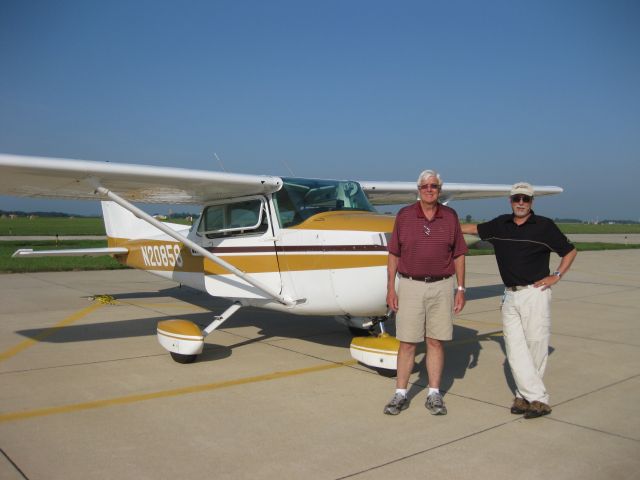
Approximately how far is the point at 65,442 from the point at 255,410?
4.35ft

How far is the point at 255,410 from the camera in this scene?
14.1ft

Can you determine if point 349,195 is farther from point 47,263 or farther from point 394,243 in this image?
point 47,263

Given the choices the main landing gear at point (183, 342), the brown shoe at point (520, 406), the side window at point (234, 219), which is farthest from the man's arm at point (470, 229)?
the main landing gear at point (183, 342)

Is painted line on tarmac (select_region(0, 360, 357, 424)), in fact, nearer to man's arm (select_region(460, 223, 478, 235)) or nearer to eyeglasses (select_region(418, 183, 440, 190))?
man's arm (select_region(460, 223, 478, 235))

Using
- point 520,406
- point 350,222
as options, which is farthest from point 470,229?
point 520,406

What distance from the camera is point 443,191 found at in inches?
355

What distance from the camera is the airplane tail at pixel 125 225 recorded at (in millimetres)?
9226

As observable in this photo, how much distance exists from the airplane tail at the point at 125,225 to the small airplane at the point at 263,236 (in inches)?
66.5

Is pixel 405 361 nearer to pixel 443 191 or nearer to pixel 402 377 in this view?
pixel 402 377

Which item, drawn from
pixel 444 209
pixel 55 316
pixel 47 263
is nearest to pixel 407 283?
pixel 444 209

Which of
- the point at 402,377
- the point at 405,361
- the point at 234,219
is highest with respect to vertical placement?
the point at 234,219

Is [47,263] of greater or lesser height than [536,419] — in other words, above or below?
below

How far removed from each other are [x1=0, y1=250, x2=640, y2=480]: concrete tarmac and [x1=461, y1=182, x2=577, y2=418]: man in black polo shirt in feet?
0.78

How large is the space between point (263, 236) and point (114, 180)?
1725 mm
